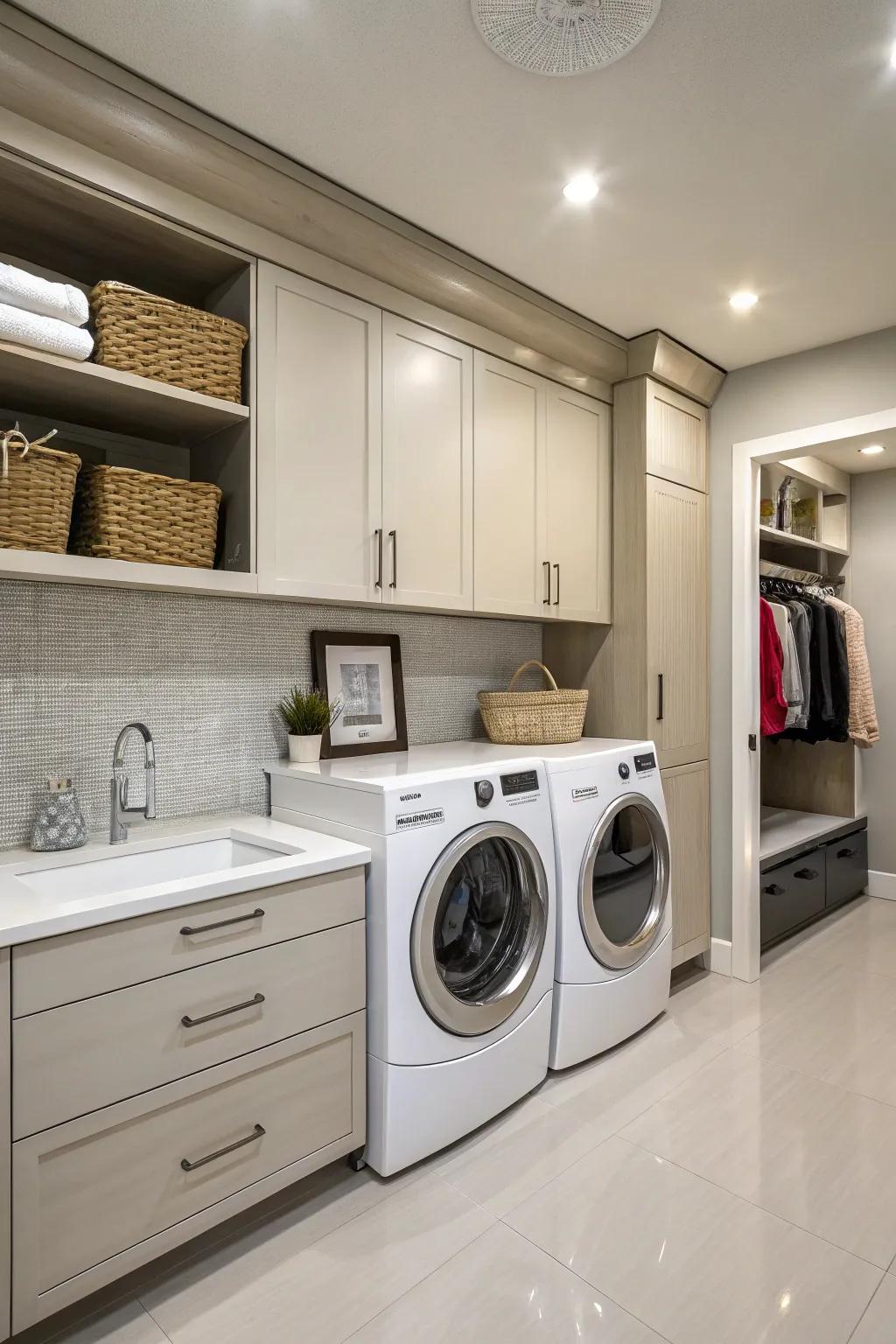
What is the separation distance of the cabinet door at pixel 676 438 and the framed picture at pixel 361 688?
1310 millimetres

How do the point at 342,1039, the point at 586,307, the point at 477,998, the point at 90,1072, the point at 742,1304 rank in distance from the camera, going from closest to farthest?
the point at 90,1072
the point at 742,1304
the point at 342,1039
the point at 477,998
the point at 586,307

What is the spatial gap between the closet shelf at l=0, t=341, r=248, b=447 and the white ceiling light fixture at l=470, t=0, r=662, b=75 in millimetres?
968

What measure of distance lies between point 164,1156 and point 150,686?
113cm

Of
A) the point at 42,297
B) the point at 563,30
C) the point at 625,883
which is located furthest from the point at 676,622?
the point at 42,297

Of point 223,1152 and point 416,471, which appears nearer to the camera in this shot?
point 223,1152

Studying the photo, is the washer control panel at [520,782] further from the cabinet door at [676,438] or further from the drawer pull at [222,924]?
the cabinet door at [676,438]

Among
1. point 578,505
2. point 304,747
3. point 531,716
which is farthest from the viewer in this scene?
point 578,505

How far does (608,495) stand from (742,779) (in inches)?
Result: 51.0

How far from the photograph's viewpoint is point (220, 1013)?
1.63 metres

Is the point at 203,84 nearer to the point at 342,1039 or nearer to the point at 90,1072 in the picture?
the point at 90,1072

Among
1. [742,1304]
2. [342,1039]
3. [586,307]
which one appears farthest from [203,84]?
[742,1304]

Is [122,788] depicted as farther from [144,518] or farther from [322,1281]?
[322,1281]

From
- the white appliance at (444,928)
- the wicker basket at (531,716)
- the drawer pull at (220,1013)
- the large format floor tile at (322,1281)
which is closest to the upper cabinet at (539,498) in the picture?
the wicker basket at (531,716)

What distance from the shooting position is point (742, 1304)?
1559mm
